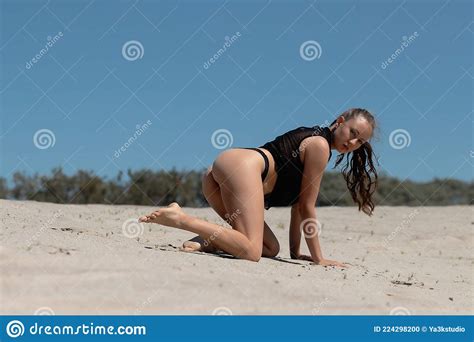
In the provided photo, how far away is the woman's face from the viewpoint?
5824mm

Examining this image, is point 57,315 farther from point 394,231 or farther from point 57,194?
point 57,194

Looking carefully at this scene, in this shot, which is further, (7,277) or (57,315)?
(7,277)

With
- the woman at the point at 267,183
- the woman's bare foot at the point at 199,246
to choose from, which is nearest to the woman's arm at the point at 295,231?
the woman at the point at 267,183

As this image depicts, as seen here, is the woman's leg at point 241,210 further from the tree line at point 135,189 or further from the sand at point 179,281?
the tree line at point 135,189

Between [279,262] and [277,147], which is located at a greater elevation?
[277,147]

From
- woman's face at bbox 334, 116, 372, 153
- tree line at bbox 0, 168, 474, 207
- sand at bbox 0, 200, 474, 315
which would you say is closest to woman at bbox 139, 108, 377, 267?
woman's face at bbox 334, 116, 372, 153

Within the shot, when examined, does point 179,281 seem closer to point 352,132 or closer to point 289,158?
point 289,158

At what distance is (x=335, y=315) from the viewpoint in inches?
166

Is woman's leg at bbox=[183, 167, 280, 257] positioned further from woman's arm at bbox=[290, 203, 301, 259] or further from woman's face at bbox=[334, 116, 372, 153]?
woman's face at bbox=[334, 116, 372, 153]

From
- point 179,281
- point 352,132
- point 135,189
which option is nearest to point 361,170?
point 352,132

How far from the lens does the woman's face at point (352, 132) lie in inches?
229

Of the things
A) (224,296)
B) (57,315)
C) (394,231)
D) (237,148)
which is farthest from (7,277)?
(394,231)

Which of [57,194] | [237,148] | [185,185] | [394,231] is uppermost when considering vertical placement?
[394,231]
